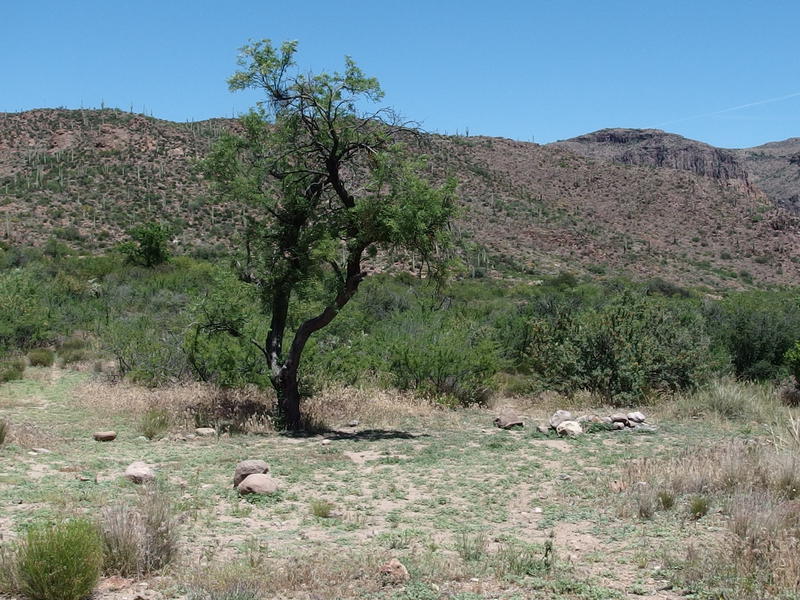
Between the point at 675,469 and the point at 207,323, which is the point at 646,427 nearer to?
the point at 675,469

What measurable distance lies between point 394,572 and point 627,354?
35.0 ft

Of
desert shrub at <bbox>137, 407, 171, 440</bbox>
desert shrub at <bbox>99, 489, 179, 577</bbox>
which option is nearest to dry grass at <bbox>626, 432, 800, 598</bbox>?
desert shrub at <bbox>99, 489, 179, 577</bbox>

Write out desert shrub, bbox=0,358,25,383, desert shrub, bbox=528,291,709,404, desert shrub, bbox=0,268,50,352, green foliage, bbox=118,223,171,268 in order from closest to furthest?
desert shrub, bbox=528,291,709,404
desert shrub, bbox=0,358,25,383
desert shrub, bbox=0,268,50,352
green foliage, bbox=118,223,171,268

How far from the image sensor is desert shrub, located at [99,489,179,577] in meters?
5.54

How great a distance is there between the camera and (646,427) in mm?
12227

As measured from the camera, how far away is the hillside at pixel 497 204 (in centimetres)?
4822

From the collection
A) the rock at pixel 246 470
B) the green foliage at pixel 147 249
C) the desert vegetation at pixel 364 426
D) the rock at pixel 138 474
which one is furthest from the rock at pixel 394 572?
Result: the green foliage at pixel 147 249

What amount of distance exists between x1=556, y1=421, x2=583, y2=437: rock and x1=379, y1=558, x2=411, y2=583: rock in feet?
21.6

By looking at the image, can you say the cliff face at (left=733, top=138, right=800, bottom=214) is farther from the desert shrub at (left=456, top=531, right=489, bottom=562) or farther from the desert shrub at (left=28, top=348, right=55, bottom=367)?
the desert shrub at (left=456, top=531, right=489, bottom=562)

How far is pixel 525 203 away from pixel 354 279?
174 ft

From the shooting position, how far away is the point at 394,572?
18.0 ft

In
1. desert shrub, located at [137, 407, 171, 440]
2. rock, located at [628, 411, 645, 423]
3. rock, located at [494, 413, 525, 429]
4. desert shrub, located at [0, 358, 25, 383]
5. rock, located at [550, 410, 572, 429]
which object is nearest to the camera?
desert shrub, located at [137, 407, 171, 440]

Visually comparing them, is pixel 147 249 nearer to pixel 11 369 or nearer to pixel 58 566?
pixel 11 369

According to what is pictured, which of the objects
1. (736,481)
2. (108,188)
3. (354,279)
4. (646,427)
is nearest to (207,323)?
(354,279)
